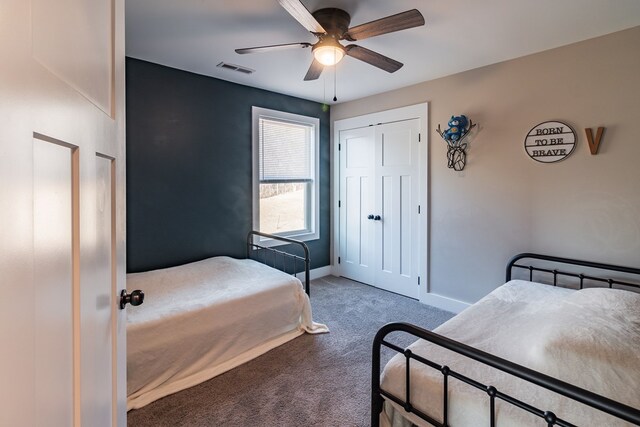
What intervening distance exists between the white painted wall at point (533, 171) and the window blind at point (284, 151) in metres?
1.40

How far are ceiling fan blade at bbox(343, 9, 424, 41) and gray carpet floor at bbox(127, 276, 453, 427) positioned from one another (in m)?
2.30

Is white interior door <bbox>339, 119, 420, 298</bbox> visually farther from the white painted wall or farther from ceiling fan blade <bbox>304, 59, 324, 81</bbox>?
ceiling fan blade <bbox>304, 59, 324, 81</bbox>

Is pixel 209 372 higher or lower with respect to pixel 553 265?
lower

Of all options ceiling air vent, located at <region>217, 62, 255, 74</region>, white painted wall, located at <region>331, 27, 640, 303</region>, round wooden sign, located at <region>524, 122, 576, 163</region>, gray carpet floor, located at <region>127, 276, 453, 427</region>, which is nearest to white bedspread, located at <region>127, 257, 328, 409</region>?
gray carpet floor, located at <region>127, 276, 453, 427</region>

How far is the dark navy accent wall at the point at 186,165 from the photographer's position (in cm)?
310

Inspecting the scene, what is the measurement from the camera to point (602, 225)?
8.53 ft

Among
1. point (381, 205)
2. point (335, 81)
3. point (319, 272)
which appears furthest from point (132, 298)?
point (319, 272)

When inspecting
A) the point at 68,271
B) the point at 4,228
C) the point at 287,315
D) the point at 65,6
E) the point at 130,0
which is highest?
the point at 130,0

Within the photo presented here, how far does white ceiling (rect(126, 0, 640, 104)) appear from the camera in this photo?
83.3 inches

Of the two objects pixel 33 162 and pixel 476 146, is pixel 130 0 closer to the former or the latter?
pixel 33 162

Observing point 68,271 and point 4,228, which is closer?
point 4,228

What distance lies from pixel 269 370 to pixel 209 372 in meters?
0.42

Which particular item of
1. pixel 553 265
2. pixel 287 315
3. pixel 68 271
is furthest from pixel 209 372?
pixel 553 265

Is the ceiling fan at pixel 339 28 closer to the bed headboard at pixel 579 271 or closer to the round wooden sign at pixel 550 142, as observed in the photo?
the round wooden sign at pixel 550 142
